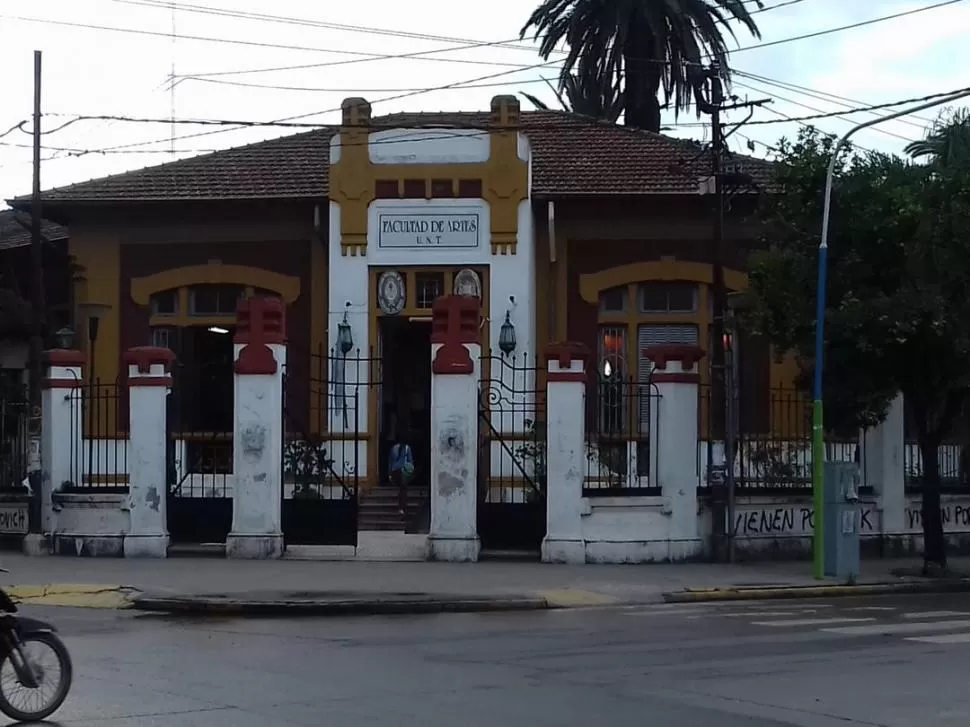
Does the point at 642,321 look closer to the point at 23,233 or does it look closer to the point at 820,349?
the point at 820,349

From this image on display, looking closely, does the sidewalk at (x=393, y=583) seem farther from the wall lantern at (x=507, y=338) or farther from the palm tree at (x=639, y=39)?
the palm tree at (x=639, y=39)

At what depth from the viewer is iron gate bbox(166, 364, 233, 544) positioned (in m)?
23.3

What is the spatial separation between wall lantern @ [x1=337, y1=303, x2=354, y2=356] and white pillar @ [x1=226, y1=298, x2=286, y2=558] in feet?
19.3

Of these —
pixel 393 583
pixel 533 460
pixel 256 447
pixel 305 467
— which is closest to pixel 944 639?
pixel 393 583

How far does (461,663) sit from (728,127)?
513 inches

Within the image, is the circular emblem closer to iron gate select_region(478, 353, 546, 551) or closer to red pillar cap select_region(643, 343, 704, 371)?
iron gate select_region(478, 353, 546, 551)

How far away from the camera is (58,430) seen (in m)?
24.0

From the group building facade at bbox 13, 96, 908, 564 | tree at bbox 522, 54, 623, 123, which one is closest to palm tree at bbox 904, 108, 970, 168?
building facade at bbox 13, 96, 908, 564

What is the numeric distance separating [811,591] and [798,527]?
408cm

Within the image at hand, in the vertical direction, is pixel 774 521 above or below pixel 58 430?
below

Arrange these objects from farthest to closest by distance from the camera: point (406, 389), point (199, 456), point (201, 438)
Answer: point (406, 389) < point (201, 438) < point (199, 456)

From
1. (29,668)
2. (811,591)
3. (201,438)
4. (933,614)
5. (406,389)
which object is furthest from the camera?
(406,389)

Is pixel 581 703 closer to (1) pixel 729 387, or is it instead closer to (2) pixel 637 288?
(1) pixel 729 387

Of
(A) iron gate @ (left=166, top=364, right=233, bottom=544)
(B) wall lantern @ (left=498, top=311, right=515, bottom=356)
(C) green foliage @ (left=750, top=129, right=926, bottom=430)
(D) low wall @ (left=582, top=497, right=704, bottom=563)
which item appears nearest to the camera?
(C) green foliage @ (left=750, top=129, right=926, bottom=430)
